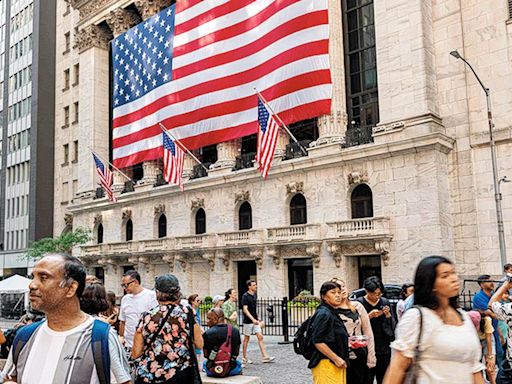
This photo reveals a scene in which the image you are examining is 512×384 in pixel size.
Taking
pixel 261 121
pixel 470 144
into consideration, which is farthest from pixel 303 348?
pixel 470 144

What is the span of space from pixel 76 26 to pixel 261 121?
2940 cm

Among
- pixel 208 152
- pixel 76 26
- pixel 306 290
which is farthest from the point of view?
pixel 76 26

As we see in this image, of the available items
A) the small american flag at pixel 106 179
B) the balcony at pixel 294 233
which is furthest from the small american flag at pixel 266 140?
the small american flag at pixel 106 179

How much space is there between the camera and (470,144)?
2458cm

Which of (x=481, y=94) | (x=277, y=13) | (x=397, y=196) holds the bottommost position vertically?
(x=397, y=196)

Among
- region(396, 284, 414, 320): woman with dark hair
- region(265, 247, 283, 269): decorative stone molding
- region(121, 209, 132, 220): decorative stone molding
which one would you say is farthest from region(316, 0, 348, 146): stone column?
region(396, 284, 414, 320): woman with dark hair

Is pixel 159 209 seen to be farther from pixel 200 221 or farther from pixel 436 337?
pixel 436 337

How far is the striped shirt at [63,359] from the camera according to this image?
10.7 feet

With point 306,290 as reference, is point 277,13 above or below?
above

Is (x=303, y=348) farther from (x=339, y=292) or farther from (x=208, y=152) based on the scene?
(x=208, y=152)

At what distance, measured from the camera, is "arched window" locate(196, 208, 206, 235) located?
34.3m

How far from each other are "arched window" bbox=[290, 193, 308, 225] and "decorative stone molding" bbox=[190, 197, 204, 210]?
6765 millimetres

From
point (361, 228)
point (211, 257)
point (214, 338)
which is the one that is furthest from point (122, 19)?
point (214, 338)

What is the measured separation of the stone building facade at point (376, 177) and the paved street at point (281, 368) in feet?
33.1
